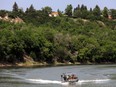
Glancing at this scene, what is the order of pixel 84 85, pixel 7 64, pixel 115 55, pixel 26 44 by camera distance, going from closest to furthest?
pixel 84 85, pixel 7 64, pixel 26 44, pixel 115 55

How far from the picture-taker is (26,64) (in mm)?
135000

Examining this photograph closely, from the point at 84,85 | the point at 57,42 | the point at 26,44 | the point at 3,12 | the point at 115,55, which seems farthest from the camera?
the point at 3,12

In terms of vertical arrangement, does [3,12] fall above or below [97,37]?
above

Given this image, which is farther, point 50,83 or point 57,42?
point 57,42

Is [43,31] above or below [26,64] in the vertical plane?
above

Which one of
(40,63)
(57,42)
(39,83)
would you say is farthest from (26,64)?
(39,83)

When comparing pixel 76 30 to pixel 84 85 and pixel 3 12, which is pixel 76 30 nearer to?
pixel 3 12

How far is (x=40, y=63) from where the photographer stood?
462 ft

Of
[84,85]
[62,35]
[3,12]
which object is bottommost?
[84,85]

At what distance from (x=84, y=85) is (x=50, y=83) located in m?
6.78

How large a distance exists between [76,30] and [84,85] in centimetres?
11887

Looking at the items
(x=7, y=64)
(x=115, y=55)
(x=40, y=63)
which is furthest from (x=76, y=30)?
(x=7, y=64)

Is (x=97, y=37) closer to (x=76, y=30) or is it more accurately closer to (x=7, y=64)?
(x=76, y=30)

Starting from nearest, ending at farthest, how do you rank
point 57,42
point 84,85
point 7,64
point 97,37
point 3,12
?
1. point 84,85
2. point 7,64
3. point 57,42
4. point 97,37
5. point 3,12
